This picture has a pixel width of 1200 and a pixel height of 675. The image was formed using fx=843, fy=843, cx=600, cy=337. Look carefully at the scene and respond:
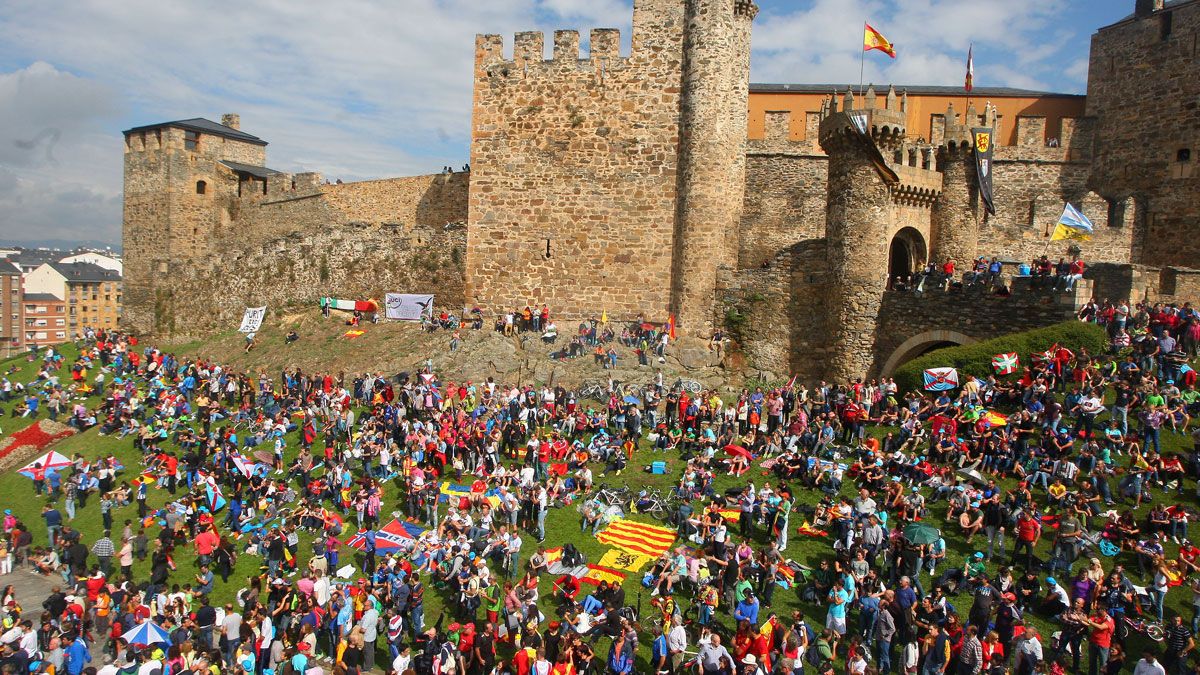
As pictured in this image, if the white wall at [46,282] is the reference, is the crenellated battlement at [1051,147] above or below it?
above

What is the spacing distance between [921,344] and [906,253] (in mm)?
4482

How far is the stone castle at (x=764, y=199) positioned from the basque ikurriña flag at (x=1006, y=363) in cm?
245

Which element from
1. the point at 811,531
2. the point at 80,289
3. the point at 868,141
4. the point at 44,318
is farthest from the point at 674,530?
the point at 80,289

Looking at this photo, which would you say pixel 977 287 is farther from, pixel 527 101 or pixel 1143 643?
pixel 527 101

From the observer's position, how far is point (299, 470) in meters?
18.7

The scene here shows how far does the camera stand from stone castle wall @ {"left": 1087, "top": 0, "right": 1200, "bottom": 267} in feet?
88.1

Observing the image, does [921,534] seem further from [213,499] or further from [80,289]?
[80,289]

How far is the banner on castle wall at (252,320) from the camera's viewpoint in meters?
31.8

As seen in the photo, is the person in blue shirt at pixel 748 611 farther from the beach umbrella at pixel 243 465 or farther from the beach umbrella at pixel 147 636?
the beach umbrella at pixel 243 465

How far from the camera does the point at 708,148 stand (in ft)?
78.8

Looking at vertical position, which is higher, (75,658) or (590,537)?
(590,537)

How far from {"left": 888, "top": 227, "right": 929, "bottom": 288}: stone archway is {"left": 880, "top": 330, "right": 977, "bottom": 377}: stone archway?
2.06m

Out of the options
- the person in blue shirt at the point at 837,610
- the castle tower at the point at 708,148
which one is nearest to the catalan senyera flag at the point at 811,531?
the person in blue shirt at the point at 837,610

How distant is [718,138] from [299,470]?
1428 centimetres
